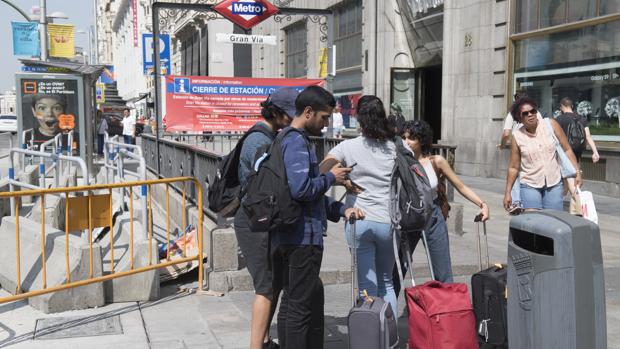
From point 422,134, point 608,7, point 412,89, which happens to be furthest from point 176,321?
point 412,89

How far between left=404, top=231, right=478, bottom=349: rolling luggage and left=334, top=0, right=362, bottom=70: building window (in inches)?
713

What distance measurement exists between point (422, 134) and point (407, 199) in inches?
41.2

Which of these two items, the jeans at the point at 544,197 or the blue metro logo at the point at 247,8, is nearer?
the jeans at the point at 544,197

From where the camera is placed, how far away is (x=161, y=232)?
29.1 ft

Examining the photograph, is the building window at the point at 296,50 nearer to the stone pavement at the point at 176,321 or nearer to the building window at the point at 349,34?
the building window at the point at 349,34

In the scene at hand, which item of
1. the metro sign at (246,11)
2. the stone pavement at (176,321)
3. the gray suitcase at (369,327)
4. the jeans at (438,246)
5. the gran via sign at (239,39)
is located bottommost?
the stone pavement at (176,321)

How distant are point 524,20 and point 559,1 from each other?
3.43ft

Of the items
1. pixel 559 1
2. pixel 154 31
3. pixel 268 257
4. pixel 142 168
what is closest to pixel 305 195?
pixel 268 257

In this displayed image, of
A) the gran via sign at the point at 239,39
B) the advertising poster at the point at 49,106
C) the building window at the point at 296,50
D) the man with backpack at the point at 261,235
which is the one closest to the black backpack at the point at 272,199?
the man with backpack at the point at 261,235

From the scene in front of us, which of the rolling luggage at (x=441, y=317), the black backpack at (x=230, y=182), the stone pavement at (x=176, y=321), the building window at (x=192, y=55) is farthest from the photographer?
the building window at (x=192, y=55)

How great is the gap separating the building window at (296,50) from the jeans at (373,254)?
74.7 feet

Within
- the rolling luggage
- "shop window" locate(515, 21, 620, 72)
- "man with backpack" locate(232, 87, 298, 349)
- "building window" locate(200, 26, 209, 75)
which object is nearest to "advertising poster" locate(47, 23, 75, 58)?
"building window" locate(200, 26, 209, 75)

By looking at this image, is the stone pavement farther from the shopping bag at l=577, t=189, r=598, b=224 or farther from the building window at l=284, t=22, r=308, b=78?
the building window at l=284, t=22, r=308, b=78

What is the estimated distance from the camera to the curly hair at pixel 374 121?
4.08m
